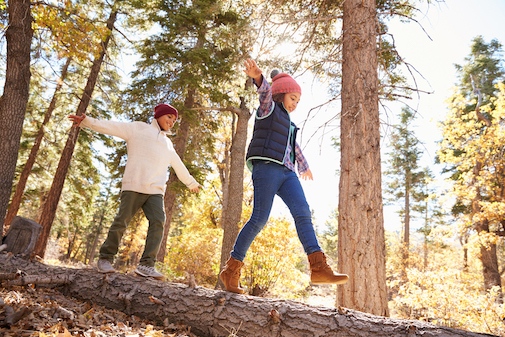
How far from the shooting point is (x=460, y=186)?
12078 mm

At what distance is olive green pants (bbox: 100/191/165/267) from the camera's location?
371 centimetres

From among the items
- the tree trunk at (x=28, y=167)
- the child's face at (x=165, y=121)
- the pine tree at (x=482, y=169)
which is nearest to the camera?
the child's face at (x=165, y=121)

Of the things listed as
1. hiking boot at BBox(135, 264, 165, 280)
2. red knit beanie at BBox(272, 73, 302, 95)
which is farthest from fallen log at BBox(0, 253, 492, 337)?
red knit beanie at BBox(272, 73, 302, 95)

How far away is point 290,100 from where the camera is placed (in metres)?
3.31

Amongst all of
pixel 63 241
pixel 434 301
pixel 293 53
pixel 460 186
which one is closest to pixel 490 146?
pixel 460 186

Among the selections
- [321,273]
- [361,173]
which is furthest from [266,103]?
[321,273]

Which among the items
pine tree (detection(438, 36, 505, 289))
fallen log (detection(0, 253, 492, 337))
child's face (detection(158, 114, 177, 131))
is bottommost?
fallen log (detection(0, 253, 492, 337))

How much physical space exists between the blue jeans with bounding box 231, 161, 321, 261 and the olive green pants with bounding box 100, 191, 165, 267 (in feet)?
4.08

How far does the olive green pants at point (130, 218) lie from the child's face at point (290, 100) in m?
1.89

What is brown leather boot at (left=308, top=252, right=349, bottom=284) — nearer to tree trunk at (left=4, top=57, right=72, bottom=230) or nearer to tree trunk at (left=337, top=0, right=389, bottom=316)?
tree trunk at (left=337, top=0, right=389, bottom=316)

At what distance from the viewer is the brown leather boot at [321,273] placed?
8.84ft

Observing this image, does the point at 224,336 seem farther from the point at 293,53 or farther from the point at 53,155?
the point at 53,155

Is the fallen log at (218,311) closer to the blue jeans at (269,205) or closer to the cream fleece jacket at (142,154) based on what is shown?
the blue jeans at (269,205)

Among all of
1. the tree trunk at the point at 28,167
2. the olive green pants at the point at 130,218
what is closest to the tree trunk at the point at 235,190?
the olive green pants at the point at 130,218
